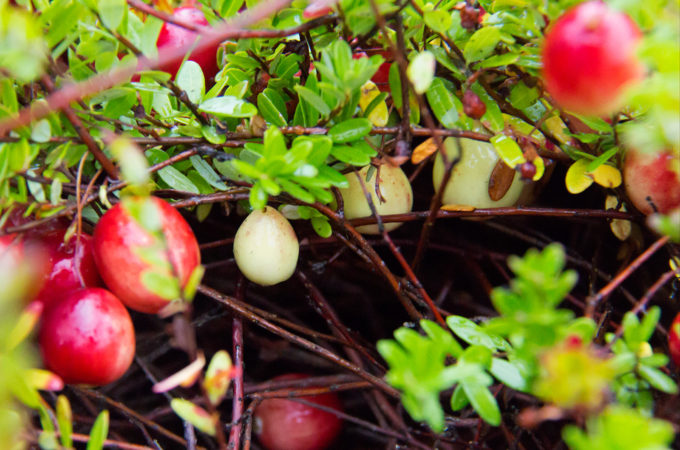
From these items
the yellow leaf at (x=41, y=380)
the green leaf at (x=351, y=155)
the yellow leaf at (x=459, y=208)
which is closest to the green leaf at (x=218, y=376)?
the yellow leaf at (x=41, y=380)

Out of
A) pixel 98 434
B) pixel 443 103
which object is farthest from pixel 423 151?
pixel 98 434

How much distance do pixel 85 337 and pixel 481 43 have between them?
41 cm

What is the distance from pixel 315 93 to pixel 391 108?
111mm

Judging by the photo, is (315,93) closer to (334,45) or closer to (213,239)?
(334,45)

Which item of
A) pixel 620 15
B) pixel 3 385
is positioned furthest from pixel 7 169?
pixel 620 15

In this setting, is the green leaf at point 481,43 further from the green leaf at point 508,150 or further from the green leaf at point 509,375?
the green leaf at point 509,375

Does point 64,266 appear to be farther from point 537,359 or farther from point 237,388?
point 537,359

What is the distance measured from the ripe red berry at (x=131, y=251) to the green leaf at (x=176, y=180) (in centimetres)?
7

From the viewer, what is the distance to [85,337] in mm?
422

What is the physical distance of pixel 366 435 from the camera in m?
0.68

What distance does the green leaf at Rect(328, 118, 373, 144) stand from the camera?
47 cm

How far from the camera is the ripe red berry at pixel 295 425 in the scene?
2.18 ft

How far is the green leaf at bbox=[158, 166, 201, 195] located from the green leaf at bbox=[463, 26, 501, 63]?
0.29 m

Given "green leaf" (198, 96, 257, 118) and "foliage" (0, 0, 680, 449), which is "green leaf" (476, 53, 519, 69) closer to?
"foliage" (0, 0, 680, 449)
